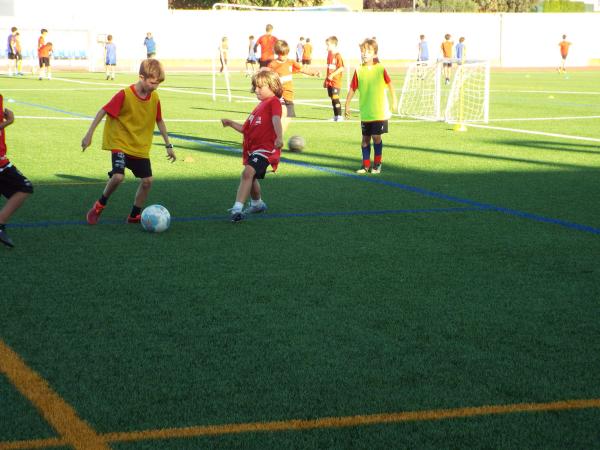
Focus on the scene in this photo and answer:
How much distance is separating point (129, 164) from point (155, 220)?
0.68m

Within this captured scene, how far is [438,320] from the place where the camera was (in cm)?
559

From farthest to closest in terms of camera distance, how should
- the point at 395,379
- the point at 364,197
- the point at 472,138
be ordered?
the point at 472,138, the point at 364,197, the point at 395,379

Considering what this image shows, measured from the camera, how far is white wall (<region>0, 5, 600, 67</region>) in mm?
53500

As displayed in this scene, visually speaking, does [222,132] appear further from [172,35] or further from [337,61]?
[172,35]

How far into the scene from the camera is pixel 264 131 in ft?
29.5

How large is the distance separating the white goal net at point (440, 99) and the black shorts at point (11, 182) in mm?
12401

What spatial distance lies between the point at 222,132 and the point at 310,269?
35.2ft

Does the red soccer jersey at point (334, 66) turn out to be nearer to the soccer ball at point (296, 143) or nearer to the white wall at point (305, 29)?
the soccer ball at point (296, 143)

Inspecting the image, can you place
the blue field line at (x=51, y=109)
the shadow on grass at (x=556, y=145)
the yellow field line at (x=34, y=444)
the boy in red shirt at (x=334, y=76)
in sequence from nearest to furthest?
the yellow field line at (x=34, y=444)
the shadow on grass at (x=556, y=145)
the boy in red shirt at (x=334, y=76)
the blue field line at (x=51, y=109)

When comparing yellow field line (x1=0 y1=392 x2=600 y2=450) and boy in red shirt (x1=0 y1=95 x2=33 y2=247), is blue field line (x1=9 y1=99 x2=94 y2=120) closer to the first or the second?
boy in red shirt (x1=0 y1=95 x2=33 y2=247)

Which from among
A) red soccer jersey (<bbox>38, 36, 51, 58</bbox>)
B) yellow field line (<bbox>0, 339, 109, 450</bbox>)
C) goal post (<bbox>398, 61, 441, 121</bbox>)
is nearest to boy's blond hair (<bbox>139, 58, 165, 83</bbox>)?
yellow field line (<bbox>0, 339, 109, 450</bbox>)

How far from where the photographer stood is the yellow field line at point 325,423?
3854 millimetres

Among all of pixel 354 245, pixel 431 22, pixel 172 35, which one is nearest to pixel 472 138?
pixel 354 245

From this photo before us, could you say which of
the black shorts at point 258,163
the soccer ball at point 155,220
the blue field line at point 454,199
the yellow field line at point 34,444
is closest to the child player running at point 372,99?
the blue field line at point 454,199
